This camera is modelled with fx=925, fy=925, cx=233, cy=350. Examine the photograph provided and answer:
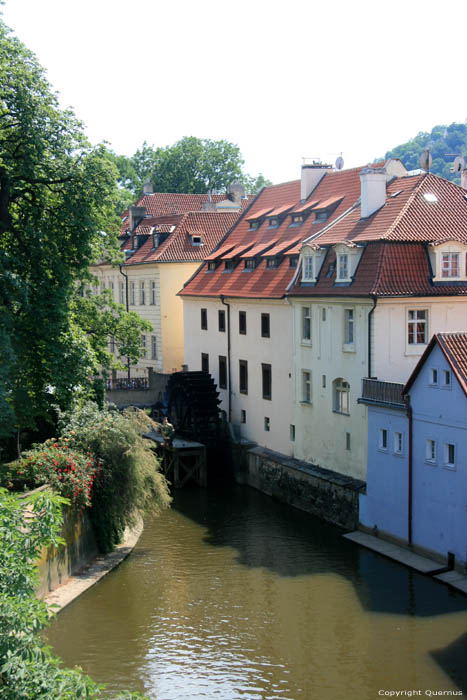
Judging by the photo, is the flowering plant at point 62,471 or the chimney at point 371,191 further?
the chimney at point 371,191

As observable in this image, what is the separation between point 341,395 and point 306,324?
3377 mm

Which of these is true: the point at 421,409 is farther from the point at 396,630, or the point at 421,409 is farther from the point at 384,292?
the point at 396,630

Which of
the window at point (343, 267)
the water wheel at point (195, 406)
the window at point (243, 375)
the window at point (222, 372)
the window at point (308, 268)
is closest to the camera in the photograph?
the window at point (343, 267)

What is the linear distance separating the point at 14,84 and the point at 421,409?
13.2 meters

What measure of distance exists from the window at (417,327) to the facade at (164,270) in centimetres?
1961

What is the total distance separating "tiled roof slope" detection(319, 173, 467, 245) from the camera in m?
26.9

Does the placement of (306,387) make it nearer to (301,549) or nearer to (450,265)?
(450,265)

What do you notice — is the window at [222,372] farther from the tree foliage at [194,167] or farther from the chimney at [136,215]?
the tree foliage at [194,167]

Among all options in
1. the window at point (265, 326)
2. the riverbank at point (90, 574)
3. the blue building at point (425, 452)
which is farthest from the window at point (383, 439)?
the window at point (265, 326)

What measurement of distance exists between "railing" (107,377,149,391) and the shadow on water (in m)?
10.9

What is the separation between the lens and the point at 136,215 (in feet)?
174

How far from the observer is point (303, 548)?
25297 millimetres

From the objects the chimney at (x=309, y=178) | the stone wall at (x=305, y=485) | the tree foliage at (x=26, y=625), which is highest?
the chimney at (x=309, y=178)

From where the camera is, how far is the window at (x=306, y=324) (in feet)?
99.3
